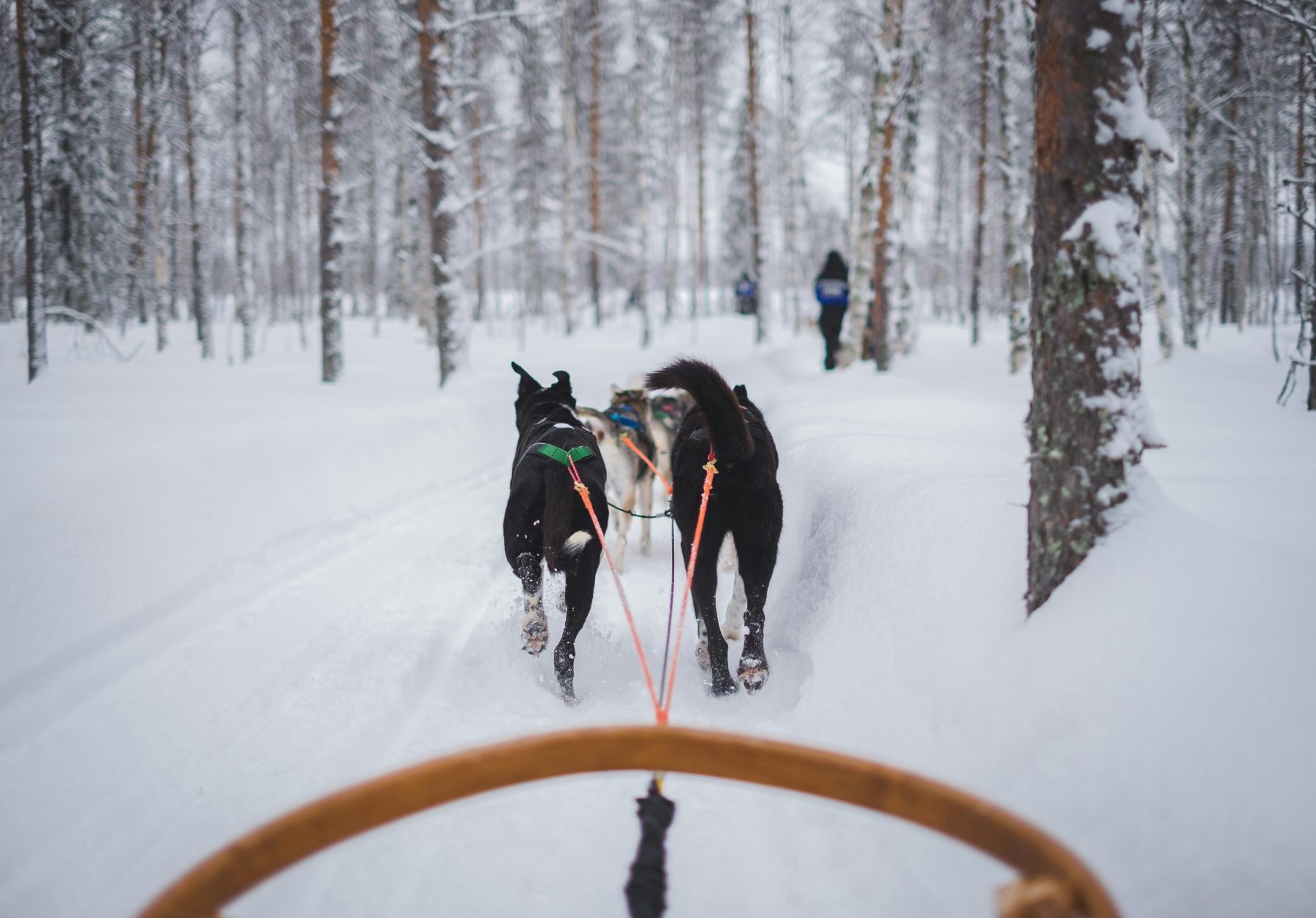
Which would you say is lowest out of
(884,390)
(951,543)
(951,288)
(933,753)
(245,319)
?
(933,753)

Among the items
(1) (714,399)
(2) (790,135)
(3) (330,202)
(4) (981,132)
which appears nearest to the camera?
(1) (714,399)

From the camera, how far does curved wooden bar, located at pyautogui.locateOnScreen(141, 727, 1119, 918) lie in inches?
45.5

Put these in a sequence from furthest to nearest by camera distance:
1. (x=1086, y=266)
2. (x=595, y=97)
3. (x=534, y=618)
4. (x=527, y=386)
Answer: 1. (x=595, y=97)
2. (x=527, y=386)
3. (x=534, y=618)
4. (x=1086, y=266)

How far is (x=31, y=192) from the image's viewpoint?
27.8 feet

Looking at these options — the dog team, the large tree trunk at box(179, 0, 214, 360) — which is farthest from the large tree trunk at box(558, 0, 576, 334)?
the dog team

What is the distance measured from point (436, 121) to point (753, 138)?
905 cm

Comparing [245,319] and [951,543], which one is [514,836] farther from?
[245,319]

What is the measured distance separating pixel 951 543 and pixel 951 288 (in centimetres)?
3976

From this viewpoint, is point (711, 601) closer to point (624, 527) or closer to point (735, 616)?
point (735, 616)

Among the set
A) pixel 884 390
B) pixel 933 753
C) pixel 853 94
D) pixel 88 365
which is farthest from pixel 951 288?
pixel 933 753

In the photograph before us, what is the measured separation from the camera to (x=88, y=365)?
37.1ft

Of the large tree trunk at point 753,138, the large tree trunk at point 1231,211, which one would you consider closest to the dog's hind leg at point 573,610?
the large tree trunk at point 1231,211

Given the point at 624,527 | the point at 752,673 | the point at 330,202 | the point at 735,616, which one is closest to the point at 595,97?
the point at 330,202

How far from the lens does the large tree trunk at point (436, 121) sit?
10672mm
